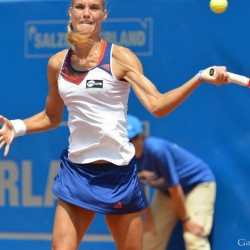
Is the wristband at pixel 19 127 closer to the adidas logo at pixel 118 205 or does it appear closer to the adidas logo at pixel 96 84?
the adidas logo at pixel 96 84

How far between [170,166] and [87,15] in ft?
4.84

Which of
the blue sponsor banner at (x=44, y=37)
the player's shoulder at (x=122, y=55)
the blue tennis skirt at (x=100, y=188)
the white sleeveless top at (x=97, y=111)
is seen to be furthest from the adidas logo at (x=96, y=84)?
the blue sponsor banner at (x=44, y=37)

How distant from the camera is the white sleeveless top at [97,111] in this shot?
11.9ft

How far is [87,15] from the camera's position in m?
3.73

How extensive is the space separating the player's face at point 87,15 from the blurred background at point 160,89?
125 cm

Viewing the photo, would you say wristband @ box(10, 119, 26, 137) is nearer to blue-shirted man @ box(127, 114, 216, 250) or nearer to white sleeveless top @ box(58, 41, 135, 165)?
white sleeveless top @ box(58, 41, 135, 165)

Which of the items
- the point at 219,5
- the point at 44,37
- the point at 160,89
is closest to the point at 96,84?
the point at 219,5

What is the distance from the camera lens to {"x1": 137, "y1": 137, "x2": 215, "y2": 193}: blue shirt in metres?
4.89

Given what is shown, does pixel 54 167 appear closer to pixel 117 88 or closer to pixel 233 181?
pixel 233 181

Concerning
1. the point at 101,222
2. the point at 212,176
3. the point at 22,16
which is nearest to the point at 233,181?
the point at 212,176

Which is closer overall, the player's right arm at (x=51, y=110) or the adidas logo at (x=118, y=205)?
the adidas logo at (x=118, y=205)

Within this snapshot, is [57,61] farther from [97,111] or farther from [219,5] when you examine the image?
[219,5]

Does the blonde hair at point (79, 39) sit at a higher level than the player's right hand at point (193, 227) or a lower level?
higher

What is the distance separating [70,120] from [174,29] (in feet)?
4.76
